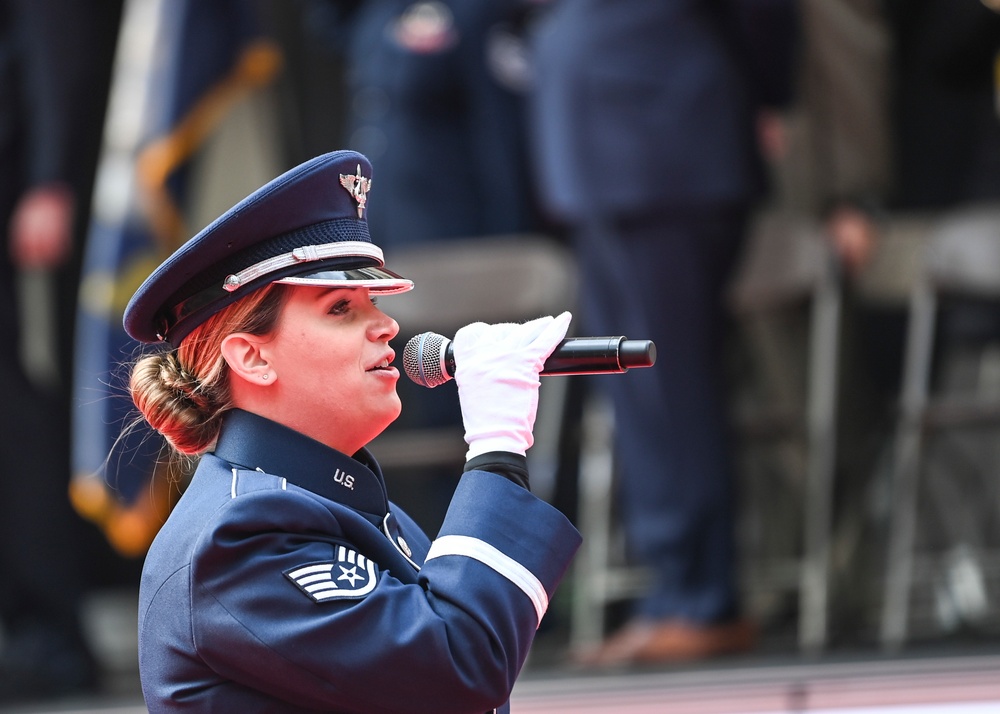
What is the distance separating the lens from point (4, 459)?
4.39 m

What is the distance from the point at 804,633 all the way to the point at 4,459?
2.32m

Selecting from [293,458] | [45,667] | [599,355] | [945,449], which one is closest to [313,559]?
[293,458]

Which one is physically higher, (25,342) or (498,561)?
(25,342)

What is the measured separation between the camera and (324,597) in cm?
142

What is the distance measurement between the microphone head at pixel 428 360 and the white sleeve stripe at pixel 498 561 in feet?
0.56

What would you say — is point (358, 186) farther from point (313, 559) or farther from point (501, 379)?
point (313, 559)

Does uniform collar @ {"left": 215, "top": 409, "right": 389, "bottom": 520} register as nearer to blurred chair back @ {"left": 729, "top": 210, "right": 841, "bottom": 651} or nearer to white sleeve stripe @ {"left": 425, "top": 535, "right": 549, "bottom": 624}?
white sleeve stripe @ {"left": 425, "top": 535, "right": 549, "bottom": 624}

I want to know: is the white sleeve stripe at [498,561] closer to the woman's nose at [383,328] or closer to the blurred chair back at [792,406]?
the woman's nose at [383,328]

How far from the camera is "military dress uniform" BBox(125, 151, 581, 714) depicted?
142cm

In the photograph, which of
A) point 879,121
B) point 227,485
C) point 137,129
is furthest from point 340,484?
point 137,129

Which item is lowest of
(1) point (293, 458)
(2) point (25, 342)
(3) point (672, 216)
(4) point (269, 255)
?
(1) point (293, 458)

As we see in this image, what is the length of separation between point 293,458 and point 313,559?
14 cm

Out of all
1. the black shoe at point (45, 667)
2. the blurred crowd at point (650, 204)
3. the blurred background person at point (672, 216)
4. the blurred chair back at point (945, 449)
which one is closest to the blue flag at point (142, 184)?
the blurred crowd at point (650, 204)

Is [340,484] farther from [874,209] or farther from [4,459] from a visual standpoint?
[4,459]
